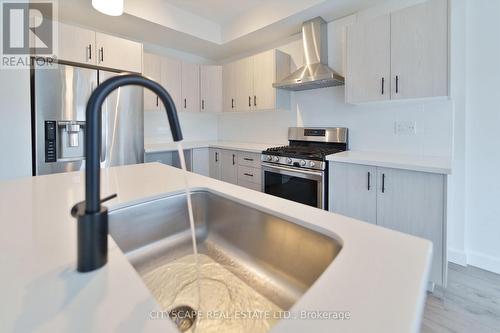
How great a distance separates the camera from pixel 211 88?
12.5 feet

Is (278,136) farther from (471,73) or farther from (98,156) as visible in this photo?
(98,156)

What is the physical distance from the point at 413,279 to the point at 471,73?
2.37 meters

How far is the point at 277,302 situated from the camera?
2.62 ft

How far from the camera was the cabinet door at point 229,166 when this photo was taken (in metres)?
3.32

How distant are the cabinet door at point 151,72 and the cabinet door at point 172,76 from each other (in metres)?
0.07

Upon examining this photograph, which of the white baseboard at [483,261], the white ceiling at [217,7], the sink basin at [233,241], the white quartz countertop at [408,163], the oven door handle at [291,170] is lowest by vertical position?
the white baseboard at [483,261]

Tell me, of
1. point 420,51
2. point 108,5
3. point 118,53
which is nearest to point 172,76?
point 118,53

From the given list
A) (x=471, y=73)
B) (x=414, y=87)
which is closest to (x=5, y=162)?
(x=414, y=87)

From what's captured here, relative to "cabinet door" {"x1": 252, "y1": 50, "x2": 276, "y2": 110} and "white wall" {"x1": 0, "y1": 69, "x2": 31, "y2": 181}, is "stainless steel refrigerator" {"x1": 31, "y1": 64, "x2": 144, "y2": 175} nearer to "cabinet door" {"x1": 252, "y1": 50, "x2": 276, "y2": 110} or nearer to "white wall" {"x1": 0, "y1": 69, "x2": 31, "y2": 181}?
"white wall" {"x1": 0, "y1": 69, "x2": 31, "y2": 181}

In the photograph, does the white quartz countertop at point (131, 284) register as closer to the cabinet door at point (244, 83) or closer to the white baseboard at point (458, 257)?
the white baseboard at point (458, 257)

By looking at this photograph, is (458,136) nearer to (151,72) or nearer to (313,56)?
(313,56)

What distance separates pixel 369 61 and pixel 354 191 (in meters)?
1.12

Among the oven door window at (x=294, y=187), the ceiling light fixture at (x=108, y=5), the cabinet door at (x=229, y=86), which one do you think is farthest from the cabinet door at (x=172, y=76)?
the oven door window at (x=294, y=187)

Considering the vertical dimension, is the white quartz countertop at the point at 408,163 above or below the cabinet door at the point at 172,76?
below
